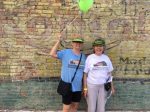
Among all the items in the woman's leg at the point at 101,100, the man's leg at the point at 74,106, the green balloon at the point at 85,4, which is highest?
the green balloon at the point at 85,4

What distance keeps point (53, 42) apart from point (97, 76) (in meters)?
1.10

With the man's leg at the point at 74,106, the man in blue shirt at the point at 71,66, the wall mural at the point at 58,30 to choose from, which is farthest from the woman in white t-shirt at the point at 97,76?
the wall mural at the point at 58,30

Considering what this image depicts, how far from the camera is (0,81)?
286 inches

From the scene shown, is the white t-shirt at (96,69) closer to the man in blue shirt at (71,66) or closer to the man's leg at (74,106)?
the man in blue shirt at (71,66)

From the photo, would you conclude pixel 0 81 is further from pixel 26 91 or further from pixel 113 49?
pixel 113 49

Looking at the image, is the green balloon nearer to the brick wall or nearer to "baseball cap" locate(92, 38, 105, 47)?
the brick wall

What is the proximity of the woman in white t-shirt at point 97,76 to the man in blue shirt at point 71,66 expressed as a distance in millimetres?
115

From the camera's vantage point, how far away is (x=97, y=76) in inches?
262

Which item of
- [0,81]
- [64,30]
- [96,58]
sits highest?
[64,30]

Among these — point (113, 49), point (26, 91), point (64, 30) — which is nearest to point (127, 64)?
point (113, 49)

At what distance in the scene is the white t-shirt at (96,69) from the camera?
6.66 metres

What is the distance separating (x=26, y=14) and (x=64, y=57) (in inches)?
43.2

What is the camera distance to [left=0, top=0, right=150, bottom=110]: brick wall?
7.07 metres

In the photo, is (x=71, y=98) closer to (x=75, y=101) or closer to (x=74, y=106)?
(x=75, y=101)
